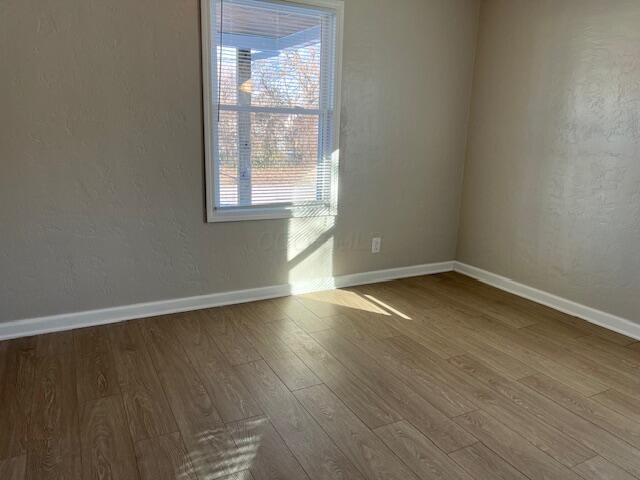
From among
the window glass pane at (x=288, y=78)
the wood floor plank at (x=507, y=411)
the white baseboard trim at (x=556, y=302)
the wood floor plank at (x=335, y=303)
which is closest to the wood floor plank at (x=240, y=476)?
the wood floor plank at (x=507, y=411)

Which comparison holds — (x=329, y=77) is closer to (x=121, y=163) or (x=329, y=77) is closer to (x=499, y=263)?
(x=121, y=163)

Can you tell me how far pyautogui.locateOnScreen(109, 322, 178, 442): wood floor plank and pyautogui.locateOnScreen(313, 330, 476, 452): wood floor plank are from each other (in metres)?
0.93

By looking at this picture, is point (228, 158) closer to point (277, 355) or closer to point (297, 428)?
point (277, 355)

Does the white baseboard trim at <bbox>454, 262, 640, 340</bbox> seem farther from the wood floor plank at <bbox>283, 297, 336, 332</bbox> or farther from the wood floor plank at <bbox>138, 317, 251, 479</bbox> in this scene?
the wood floor plank at <bbox>138, 317, 251, 479</bbox>

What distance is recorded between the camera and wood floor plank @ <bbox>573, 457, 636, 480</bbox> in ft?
5.64

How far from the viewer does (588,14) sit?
3.00 metres

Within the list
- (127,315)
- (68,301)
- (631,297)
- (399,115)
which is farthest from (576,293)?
(68,301)

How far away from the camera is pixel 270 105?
3.12 meters

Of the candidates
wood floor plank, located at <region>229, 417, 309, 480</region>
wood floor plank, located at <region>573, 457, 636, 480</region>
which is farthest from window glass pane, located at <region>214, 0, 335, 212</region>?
wood floor plank, located at <region>573, 457, 636, 480</region>

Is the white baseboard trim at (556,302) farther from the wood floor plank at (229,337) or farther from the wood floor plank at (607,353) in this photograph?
the wood floor plank at (229,337)

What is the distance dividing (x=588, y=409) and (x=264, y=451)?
1.45m

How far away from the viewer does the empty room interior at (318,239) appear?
6.39ft

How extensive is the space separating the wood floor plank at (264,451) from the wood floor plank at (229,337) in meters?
0.55

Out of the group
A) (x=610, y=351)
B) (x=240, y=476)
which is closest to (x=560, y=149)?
(x=610, y=351)
